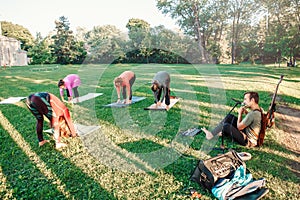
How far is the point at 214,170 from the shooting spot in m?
2.57

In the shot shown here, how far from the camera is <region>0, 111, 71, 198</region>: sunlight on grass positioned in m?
2.78

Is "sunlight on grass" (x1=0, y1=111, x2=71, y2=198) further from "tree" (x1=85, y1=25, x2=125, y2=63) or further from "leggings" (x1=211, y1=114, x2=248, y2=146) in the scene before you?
"tree" (x1=85, y1=25, x2=125, y2=63)

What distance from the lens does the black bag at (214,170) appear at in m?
2.54

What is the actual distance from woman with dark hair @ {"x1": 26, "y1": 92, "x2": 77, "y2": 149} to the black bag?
7.69 feet

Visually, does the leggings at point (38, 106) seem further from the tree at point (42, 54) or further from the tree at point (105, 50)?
the tree at point (42, 54)

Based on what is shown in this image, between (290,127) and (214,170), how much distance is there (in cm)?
325

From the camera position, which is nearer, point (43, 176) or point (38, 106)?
point (43, 176)

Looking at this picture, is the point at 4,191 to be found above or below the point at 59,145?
below

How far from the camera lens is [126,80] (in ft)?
21.1

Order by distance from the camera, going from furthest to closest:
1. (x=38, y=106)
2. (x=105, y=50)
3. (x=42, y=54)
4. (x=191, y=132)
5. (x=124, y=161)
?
(x=42, y=54)
(x=105, y=50)
(x=191, y=132)
(x=38, y=106)
(x=124, y=161)

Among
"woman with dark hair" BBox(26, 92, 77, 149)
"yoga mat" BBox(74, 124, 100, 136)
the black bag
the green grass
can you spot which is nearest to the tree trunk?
the green grass

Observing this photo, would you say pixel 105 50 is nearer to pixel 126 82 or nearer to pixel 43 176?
pixel 126 82

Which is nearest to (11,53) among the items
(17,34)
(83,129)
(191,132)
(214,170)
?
(17,34)

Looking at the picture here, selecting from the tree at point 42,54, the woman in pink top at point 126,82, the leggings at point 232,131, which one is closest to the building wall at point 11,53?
the tree at point 42,54
